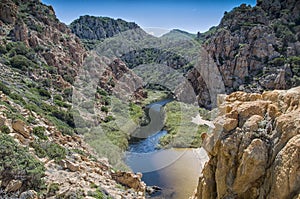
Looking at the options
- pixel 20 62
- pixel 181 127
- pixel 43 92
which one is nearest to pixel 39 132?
pixel 43 92

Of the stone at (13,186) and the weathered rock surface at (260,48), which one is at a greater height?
the weathered rock surface at (260,48)

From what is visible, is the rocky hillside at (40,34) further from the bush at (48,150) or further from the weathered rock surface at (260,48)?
the weathered rock surface at (260,48)

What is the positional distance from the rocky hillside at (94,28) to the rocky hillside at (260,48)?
56179 millimetres

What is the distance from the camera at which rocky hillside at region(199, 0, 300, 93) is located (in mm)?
50094

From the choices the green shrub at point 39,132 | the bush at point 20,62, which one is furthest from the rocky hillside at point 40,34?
the green shrub at point 39,132

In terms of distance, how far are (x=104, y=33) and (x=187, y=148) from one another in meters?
94.6

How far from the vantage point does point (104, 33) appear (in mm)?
120375

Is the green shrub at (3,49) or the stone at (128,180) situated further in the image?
the green shrub at (3,49)

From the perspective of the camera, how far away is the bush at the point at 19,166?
12617 millimetres

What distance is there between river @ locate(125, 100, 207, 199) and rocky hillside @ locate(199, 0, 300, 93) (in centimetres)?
2312

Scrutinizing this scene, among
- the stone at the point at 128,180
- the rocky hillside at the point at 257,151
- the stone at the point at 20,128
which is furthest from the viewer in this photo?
the stone at the point at 128,180

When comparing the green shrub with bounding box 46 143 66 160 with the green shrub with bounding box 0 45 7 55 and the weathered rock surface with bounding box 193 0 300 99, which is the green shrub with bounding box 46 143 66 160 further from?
the weathered rock surface with bounding box 193 0 300 99

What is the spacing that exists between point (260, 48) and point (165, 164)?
37.2 meters

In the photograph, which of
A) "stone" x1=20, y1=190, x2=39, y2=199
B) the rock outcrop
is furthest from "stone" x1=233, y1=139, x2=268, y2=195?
the rock outcrop
